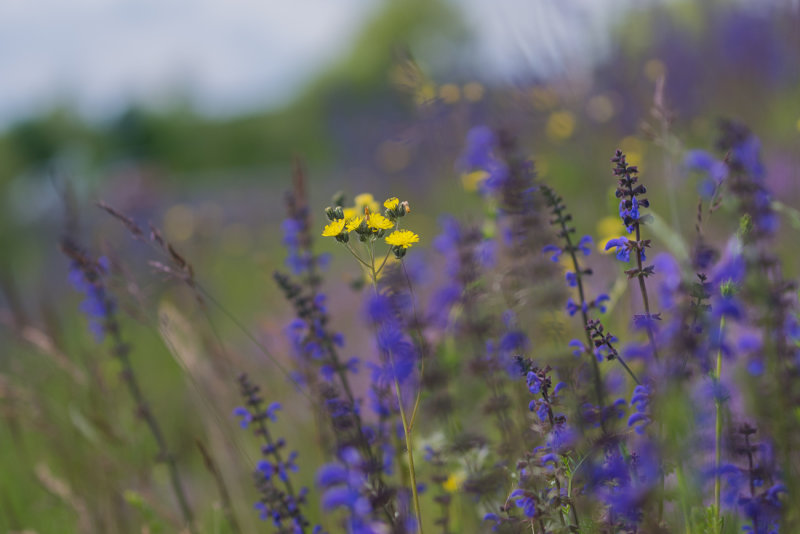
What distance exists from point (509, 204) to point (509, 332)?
331mm

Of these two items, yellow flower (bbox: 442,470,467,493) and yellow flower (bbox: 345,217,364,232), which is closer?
yellow flower (bbox: 345,217,364,232)

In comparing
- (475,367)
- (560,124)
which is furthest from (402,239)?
(560,124)

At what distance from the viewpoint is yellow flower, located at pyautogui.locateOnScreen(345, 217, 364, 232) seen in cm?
139

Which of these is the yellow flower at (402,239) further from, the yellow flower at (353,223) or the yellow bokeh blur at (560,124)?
the yellow bokeh blur at (560,124)

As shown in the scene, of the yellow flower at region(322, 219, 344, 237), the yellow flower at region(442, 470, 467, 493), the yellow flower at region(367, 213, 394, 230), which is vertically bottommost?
the yellow flower at region(442, 470, 467, 493)

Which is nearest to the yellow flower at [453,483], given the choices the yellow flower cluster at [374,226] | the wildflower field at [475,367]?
the wildflower field at [475,367]

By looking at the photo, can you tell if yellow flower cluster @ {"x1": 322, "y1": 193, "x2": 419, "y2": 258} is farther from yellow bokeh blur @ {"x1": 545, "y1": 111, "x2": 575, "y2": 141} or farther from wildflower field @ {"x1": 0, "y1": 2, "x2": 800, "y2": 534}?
yellow bokeh blur @ {"x1": 545, "y1": 111, "x2": 575, "y2": 141}

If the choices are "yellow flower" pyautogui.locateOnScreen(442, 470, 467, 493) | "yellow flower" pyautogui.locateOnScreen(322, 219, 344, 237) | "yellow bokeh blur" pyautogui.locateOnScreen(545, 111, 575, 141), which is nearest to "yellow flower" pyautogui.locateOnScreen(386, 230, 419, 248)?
"yellow flower" pyautogui.locateOnScreen(322, 219, 344, 237)

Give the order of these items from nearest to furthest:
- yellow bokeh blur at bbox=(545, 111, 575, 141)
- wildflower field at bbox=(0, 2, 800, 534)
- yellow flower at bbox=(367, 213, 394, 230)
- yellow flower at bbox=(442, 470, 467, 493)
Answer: wildflower field at bbox=(0, 2, 800, 534) < yellow flower at bbox=(367, 213, 394, 230) < yellow flower at bbox=(442, 470, 467, 493) < yellow bokeh blur at bbox=(545, 111, 575, 141)

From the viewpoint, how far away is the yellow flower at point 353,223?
139 centimetres

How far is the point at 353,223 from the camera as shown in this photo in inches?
55.1

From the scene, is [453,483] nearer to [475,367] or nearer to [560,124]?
[475,367]

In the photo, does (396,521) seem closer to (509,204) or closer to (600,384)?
(600,384)

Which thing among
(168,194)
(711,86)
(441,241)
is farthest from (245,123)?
(441,241)
